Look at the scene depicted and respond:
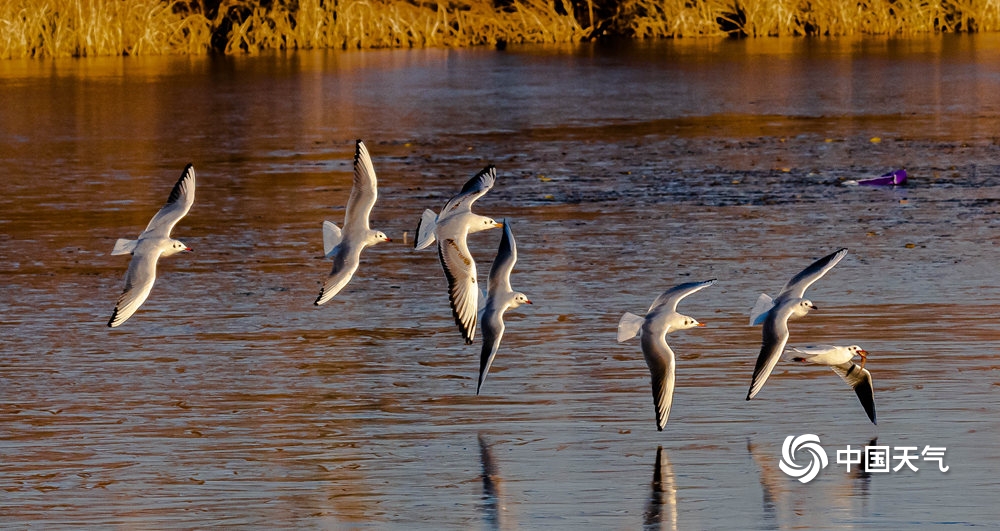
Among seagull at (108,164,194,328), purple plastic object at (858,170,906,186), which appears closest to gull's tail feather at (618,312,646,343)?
seagull at (108,164,194,328)

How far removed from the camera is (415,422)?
402 inches

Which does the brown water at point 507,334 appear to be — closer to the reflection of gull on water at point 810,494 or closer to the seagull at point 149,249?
the reflection of gull on water at point 810,494

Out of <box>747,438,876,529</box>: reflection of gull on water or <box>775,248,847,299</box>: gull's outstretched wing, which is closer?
<box>747,438,876,529</box>: reflection of gull on water

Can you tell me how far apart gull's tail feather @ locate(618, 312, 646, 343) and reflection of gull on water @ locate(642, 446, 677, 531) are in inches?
25.3

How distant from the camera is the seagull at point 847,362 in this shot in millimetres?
9812

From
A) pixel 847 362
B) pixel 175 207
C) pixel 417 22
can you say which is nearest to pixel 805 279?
pixel 847 362

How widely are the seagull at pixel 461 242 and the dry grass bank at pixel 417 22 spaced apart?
37671 millimetres

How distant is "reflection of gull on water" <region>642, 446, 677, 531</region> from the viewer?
27.8ft

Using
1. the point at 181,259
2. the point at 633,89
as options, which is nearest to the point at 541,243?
the point at 181,259

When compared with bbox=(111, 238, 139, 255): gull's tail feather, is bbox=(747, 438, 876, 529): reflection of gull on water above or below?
below

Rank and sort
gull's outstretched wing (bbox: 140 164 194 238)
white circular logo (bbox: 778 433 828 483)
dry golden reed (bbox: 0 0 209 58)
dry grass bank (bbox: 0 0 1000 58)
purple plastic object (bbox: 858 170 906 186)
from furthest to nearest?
dry grass bank (bbox: 0 0 1000 58) → dry golden reed (bbox: 0 0 209 58) → purple plastic object (bbox: 858 170 906 186) → gull's outstretched wing (bbox: 140 164 194 238) → white circular logo (bbox: 778 433 828 483)

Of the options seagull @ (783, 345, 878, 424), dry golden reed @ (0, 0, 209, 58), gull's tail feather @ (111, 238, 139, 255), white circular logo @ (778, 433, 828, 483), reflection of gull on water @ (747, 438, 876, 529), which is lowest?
reflection of gull on water @ (747, 438, 876, 529)

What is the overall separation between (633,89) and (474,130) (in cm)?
829

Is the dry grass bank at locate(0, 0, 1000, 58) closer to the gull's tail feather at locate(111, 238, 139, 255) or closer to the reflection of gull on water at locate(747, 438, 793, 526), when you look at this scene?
the gull's tail feather at locate(111, 238, 139, 255)
